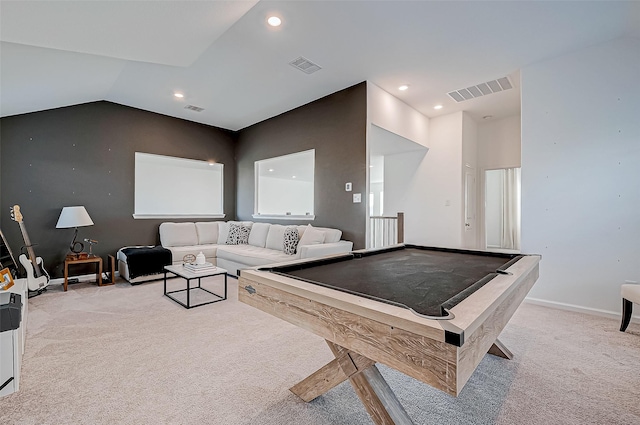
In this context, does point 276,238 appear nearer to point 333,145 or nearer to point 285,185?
point 333,145

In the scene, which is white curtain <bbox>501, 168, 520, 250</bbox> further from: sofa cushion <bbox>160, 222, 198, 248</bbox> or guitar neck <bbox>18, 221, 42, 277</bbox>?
guitar neck <bbox>18, 221, 42, 277</bbox>

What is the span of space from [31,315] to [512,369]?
4.30 m

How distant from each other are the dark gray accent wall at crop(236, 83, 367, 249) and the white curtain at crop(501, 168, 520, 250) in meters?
5.90

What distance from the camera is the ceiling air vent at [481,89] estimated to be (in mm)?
3820

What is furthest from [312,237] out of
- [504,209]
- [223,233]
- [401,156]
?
[504,209]

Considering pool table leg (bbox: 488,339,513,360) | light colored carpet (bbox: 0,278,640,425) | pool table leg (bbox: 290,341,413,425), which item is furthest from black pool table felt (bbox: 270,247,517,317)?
light colored carpet (bbox: 0,278,640,425)

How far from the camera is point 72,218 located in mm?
3859

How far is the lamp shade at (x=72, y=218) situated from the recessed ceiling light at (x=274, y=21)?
3.65 meters

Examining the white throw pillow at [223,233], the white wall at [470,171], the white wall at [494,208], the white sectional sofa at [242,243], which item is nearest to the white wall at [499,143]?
the white wall at [470,171]

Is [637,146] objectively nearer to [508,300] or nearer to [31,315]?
[508,300]

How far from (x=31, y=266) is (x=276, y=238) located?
2.99 meters

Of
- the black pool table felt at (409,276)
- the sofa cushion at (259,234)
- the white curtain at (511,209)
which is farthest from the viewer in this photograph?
the white curtain at (511,209)

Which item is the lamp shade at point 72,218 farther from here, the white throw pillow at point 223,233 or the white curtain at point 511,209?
the white curtain at point 511,209

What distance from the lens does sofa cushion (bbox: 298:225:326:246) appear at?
3970 mm
